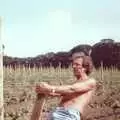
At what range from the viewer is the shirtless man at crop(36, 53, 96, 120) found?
3285 mm

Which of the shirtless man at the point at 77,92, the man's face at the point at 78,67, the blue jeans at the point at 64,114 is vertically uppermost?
the man's face at the point at 78,67

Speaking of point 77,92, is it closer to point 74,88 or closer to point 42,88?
point 74,88

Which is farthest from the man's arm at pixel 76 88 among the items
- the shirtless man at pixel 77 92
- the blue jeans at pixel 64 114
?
the blue jeans at pixel 64 114

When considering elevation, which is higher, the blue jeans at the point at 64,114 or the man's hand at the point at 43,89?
the man's hand at the point at 43,89

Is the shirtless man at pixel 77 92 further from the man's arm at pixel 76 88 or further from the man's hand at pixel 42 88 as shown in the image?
the man's hand at pixel 42 88

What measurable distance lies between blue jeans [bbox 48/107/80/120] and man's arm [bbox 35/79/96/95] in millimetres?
124

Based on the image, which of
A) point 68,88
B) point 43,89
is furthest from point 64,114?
point 43,89

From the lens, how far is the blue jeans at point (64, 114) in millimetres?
3256

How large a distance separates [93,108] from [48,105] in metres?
1.08

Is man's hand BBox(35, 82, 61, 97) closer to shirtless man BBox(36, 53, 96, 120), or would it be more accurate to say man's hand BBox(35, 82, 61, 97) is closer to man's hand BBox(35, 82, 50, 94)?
man's hand BBox(35, 82, 50, 94)

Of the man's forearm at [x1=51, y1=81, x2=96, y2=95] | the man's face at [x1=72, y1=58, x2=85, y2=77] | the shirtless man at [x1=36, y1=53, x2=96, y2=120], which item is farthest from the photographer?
the man's face at [x1=72, y1=58, x2=85, y2=77]

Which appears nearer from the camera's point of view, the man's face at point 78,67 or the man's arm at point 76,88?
the man's arm at point 76,88

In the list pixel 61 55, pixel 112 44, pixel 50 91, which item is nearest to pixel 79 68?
pixel 50 91

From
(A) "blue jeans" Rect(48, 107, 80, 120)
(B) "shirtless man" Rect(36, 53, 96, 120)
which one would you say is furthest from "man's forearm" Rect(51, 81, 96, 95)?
(A) "blue jeans" Rect(48, 107, 80, 120)
